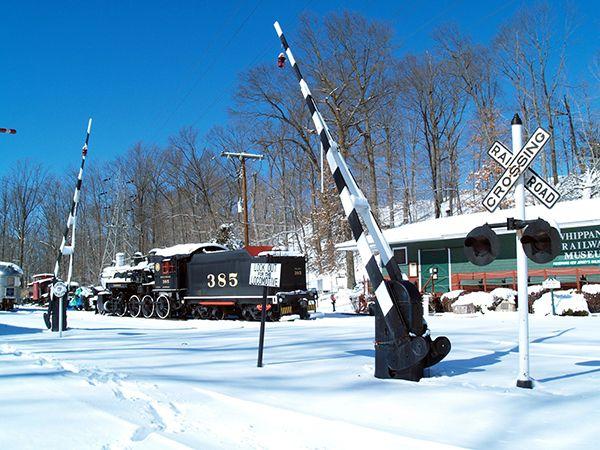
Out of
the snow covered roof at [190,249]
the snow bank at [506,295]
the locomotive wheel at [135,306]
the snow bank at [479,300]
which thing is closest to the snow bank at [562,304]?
the snow bank at [506,295]

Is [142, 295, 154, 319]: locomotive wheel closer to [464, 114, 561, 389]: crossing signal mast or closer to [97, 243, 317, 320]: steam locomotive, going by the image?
[97, 243, 317, 320]: steam locomotive

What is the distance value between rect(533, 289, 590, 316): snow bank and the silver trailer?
92.9ft

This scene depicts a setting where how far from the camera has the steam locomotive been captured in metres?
20.8

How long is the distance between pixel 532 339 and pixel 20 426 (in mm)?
9837

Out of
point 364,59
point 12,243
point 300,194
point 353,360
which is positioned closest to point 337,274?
point 300,194

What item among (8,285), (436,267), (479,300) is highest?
(436,267)

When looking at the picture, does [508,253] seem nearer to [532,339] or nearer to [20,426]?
[532,339]

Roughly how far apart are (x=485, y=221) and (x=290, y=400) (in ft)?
60.6

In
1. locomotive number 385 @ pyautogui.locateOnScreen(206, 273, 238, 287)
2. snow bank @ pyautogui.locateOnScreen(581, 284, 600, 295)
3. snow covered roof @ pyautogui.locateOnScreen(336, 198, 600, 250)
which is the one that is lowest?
snow bank @ pyautogui.locateOnScreen(581, 284, 600, 295)

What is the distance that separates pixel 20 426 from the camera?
→ 4.74 metres

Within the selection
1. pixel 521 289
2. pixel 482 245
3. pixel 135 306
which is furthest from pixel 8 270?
pixel 521 289

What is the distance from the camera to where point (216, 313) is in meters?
22.7

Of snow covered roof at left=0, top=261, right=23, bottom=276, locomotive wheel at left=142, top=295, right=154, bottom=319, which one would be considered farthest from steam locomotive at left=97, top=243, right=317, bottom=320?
snow covered roof at left=0, top=261, right=23, bottom=276

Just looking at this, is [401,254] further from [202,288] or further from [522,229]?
[522,229]
